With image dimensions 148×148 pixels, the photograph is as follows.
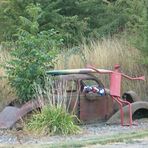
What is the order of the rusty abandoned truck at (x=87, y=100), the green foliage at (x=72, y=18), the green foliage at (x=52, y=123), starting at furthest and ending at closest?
the green foliage at (x=72, y=18) → the rusty abandoned truck at (x=87, y=100) → the green foliage at (x=52, y=123)

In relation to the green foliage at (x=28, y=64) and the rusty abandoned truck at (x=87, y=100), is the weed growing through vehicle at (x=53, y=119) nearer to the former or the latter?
the rusty abandoned truck at (x=87, y=100)

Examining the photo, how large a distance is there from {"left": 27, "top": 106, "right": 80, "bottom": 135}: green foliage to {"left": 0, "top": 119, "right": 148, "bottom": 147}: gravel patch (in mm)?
217

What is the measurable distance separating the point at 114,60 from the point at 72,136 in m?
7.49

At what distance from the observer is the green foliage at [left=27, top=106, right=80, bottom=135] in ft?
45.2

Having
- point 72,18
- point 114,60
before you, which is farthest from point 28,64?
point 72,18

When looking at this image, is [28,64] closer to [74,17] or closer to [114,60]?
[114,60]

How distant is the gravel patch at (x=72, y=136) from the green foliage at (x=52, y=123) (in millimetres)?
217

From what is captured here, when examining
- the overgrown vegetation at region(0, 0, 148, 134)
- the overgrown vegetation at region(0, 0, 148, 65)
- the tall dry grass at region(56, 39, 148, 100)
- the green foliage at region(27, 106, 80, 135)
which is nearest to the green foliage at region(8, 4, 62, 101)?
the overgrown vegetation at region(0, 0, 148, 134)

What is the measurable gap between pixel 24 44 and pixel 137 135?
449cm

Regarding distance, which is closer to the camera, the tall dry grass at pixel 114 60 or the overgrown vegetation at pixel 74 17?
the tall dry grass at pixel 114 60

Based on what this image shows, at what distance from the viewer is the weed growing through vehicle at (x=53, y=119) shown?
45.3ft

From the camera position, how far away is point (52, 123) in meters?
13.9

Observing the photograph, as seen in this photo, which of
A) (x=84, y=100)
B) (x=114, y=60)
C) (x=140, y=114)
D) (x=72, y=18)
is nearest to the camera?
(x=84, y=100)

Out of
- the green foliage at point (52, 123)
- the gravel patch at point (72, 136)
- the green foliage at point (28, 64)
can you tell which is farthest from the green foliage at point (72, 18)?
the green foliage at point (52, 123)
